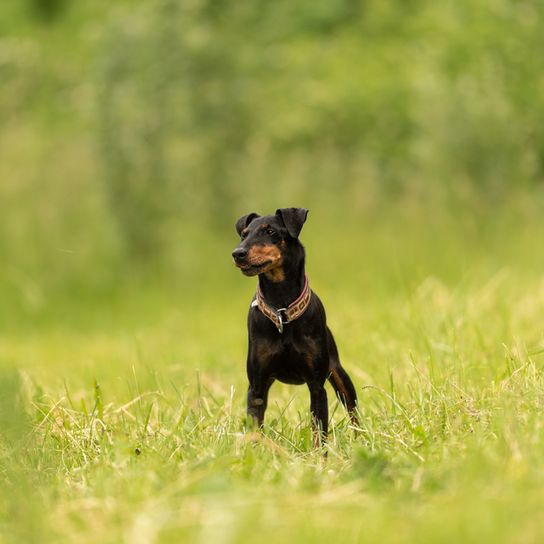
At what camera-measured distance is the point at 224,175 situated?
1329 cm

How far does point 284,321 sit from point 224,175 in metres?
9.38

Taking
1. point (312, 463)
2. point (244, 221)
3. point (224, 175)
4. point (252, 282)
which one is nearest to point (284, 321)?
point (244, 221)

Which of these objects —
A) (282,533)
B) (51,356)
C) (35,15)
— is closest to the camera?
(282,533)

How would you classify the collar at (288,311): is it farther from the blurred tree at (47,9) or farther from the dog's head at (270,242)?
the blurred tree at (47,9)

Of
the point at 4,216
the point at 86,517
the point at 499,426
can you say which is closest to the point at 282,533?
the point at 86,517

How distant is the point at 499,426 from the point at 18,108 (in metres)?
14.4

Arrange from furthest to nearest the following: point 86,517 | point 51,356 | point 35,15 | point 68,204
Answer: point 35,15
point 68,204
point 51,356
point 86,517

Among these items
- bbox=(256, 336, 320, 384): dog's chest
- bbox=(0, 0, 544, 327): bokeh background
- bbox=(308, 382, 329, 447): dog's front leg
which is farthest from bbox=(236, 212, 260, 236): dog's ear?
bbox=(0, 0, 544, 327): bokeh background

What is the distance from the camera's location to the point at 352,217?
12922mm

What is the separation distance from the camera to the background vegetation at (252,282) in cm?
314

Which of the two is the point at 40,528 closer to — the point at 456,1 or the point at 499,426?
the point at 499,426

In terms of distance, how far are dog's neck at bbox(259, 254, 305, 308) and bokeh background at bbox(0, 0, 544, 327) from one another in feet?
20.2

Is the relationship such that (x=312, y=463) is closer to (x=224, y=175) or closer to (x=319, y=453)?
(x=319, y=453)

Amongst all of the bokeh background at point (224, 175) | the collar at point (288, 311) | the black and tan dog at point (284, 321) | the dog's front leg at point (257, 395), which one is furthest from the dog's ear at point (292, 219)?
the bokeh background at point (224, 175)
